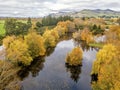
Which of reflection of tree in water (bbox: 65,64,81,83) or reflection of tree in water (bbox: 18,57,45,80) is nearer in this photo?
reflection of tree in water (bbox: 65,64,81,83)

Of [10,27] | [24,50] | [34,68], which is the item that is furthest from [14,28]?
[34,68]

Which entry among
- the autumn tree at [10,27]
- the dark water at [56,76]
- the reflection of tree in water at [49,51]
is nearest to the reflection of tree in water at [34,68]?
the dark water at [56,76]

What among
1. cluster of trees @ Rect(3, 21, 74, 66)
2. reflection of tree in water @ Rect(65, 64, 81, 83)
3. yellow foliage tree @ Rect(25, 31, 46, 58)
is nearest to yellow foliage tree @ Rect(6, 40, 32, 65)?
cluster of trees @ Rect(3, 21, 74, 66)

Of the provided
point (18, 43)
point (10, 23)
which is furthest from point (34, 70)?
point (10, 23)

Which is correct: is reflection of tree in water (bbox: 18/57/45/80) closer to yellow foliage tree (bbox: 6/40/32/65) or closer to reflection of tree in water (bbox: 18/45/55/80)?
reflection of tree in water (bbox: 18/45/55/80)

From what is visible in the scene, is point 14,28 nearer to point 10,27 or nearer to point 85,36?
point 10,27

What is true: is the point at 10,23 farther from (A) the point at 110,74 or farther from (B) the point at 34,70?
(A) the point at 110,74
